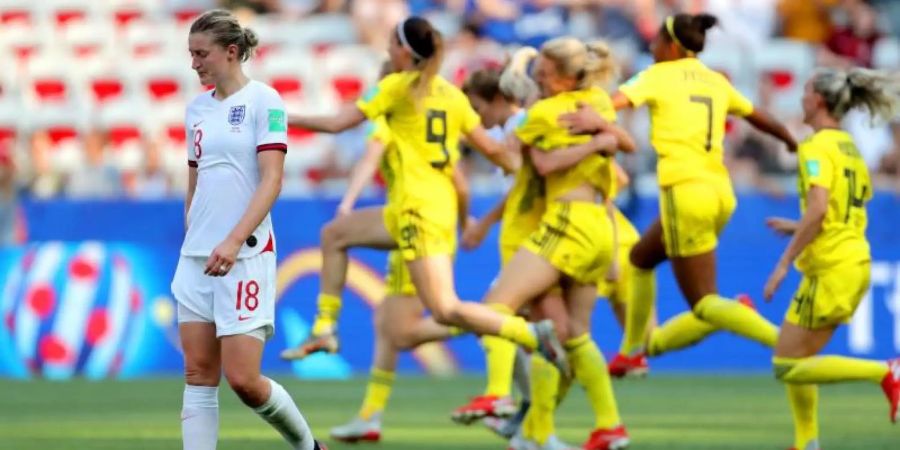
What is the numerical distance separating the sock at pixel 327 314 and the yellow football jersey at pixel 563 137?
7.18ft

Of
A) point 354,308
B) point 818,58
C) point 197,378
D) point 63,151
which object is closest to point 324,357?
point 354,308

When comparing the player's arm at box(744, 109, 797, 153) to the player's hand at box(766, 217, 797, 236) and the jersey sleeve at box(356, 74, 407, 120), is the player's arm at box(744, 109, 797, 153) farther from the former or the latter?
the jersey sleeve at box(356, 74, 407, 120)

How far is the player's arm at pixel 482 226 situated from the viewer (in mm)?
10195

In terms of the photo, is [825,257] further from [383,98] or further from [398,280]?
[398,280]

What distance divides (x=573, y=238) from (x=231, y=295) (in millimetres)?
2400

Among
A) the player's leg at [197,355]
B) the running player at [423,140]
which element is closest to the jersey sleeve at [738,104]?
the running player at [423,140]

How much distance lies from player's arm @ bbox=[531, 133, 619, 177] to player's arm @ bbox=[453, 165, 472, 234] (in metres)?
1.33

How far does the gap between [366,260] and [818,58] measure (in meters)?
5.86

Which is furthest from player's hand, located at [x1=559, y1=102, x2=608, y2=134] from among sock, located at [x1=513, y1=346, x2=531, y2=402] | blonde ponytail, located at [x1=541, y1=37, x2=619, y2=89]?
sock, located at [x1=513, y1=346, x2=531, y2=402]

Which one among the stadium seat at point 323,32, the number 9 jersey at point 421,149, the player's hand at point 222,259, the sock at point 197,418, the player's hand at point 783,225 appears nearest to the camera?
the player's hand at point 222,259

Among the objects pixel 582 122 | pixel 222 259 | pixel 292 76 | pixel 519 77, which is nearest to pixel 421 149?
pixel 519 77

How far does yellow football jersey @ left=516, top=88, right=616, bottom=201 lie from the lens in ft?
30.2

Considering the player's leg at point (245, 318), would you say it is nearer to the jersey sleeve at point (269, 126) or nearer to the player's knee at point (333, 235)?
the jersey sleeve at point (269, 126)

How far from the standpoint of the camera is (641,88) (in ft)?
33.5
